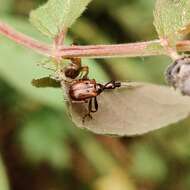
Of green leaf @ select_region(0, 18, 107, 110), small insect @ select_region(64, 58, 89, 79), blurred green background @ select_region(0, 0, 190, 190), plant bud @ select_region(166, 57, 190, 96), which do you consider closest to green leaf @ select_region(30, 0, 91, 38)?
small insect @ select_region(64, 58, 89, 79)

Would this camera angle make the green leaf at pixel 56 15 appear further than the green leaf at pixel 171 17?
Yes

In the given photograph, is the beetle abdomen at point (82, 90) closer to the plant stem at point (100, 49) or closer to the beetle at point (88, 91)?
the beetle at point (88, 91)

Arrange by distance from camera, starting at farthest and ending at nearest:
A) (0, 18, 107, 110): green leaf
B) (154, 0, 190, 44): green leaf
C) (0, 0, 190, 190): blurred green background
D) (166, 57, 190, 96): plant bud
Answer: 1. (0, 0, 190, 190): blurred green background
2. (0, 18, 107, 110): green leaf
3. (154, 0, 190, 44): green leaf
4. (166, 57, 190, 96): plant bud

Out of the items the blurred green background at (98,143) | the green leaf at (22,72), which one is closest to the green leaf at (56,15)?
the green leaf at (22,72)

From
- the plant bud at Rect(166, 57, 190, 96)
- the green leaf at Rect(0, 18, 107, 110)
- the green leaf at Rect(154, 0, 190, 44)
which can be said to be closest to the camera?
the plant bud at Rect(166, 57, 190, 96)

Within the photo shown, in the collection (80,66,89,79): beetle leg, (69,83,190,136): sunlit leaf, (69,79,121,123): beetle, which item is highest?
(80,66,89,79): beetle leg

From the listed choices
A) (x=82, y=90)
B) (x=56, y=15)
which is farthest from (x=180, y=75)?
(x=56, y=15)

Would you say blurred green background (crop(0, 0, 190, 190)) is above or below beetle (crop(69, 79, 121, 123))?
below

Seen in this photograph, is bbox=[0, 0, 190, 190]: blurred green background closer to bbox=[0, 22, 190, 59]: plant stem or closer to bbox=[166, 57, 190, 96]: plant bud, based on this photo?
bbox=[0, 22, 190, 59]: plant stem
